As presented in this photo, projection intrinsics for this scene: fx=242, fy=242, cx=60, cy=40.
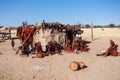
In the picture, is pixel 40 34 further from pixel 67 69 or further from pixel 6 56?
pixel 67 69

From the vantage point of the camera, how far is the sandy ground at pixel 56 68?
421 inches

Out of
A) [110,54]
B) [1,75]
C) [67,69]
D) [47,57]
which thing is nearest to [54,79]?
[67,69]

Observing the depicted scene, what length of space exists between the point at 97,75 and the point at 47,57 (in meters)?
4.94

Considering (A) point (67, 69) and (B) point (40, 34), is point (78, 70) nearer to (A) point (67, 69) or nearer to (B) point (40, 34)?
(A) point (67, 69)

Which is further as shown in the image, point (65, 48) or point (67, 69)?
point (65, 48)

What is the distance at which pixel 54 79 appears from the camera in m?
10.4

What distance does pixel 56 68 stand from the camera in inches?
483

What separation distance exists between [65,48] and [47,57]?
2.39 meters

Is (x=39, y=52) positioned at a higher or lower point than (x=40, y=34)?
lower

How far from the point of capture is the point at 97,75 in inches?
419

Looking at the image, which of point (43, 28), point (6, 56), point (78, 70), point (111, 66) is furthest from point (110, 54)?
point (6, 56)

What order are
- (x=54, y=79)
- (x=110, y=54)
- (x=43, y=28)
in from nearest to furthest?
(x=54, y=79)
(x=110, y=54)
(x=43, y=28)

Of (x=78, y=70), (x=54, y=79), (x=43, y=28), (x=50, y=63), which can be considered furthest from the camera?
(x=43, y=28)

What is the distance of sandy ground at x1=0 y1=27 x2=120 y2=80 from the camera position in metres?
10.7
